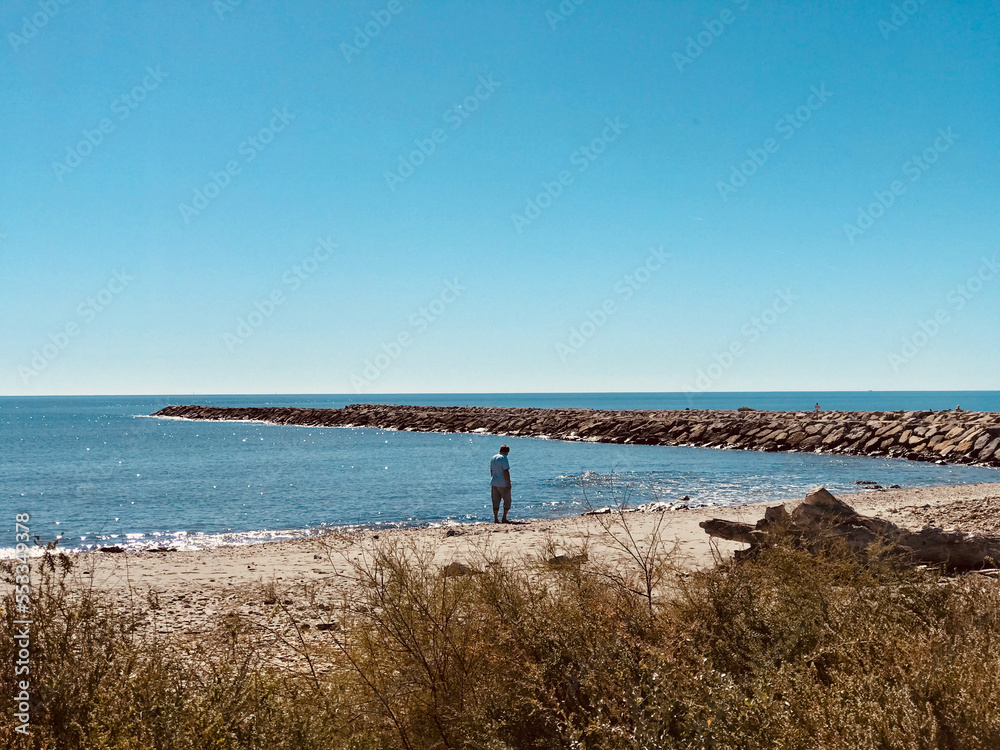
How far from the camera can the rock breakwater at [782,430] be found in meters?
34.9

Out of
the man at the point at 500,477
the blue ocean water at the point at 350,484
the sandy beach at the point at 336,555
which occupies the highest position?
the man at the point at 500,477

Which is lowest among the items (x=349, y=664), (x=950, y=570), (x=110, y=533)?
(x=110, y=533)

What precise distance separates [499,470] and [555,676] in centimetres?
1193

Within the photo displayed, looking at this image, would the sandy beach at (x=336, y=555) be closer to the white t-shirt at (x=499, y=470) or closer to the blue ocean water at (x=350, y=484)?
the white t-shirt at (x=499, y=470)

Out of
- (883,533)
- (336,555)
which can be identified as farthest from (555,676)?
(336,555)

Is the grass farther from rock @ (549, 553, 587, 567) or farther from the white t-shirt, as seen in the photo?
the white t-shirt

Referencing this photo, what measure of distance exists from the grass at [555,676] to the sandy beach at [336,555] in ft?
3.25

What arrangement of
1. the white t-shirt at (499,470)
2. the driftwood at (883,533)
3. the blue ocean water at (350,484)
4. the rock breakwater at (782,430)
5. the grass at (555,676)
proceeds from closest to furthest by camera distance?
the grass at (555,676), the driftwood at (883,533), the white t-shirt at (499,470), the blue ocean water at (350,484), the rock breakwater at (782,430)

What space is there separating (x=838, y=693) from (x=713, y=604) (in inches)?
59.4

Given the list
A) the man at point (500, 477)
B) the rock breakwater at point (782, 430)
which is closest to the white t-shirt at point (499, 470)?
the man at point (500, 477)

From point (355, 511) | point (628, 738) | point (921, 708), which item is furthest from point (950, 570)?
point (355, 511)

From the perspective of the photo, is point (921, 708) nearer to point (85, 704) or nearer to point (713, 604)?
point (713, 604)

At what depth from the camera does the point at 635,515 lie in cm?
1720

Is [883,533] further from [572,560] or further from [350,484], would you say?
[350,484]
